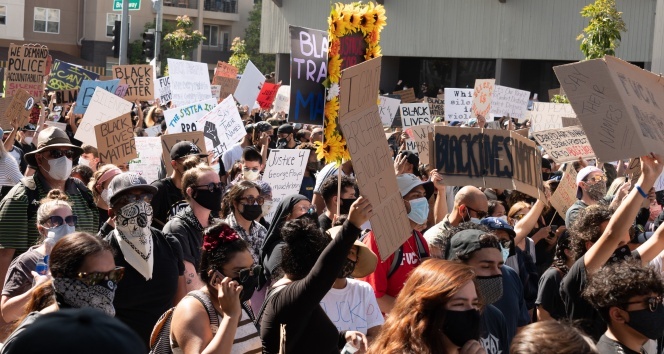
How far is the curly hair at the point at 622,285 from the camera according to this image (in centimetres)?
430

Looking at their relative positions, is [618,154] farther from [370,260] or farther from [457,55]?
[457,55]

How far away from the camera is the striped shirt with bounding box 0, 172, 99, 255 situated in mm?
6031

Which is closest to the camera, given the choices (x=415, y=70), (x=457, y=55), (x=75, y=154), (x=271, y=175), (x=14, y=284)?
(x=14, y=284)

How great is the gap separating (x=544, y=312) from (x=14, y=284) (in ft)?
8.89

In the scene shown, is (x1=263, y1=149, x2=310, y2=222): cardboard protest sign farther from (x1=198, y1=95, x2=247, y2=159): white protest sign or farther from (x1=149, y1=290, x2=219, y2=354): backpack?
(x1=149, y1=290, x2=219, y2=354): backpack

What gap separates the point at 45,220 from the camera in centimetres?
535

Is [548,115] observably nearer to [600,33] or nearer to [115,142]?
[600,33]

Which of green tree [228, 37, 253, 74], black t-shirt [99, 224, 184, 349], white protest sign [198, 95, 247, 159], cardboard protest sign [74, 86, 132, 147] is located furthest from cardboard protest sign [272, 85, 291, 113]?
green tree [228, 37, 253, 74]

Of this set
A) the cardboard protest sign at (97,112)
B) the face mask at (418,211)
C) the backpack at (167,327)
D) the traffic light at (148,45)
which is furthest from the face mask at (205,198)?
the traffic light at (148,45)

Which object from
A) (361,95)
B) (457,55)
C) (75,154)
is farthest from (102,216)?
(457,55)

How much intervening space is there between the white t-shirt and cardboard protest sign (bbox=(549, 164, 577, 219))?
13.3 ft

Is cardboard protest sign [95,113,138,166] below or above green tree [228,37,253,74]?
below

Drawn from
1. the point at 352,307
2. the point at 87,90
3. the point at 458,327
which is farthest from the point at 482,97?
the point at 458,327

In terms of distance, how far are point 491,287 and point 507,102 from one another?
49.2ft
